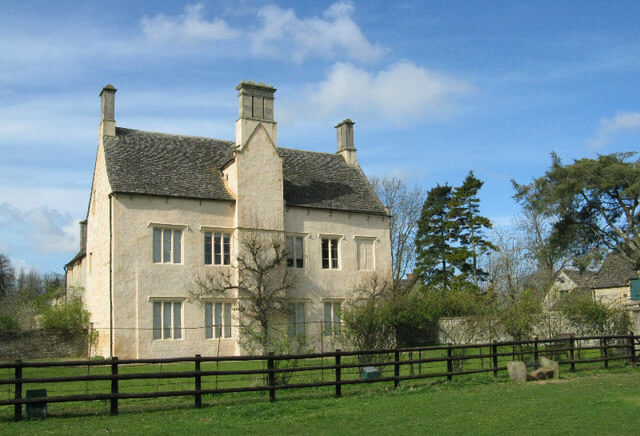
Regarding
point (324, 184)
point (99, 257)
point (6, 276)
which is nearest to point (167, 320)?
point (99, 257)

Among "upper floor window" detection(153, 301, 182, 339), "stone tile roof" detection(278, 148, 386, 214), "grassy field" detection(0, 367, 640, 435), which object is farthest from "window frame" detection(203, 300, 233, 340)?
"grassy field" detection(0, 367, 640, 435)

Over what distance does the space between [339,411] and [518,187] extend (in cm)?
3637

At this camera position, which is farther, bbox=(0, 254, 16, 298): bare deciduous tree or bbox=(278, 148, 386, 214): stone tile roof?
bbox=(0, 254, 16, 298): bare deciduous tree

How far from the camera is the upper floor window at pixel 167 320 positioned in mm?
28234

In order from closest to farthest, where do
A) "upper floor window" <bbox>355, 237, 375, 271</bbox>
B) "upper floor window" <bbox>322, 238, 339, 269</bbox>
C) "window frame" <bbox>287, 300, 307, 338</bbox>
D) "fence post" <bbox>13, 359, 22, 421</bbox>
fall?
"fence post" <bbox>13, 359, 22, 421</bbox> < "window frame" <bbox>287, 300, 307, 338</bbox> < "upper floor window" <bbox>322, 238, 339, 269</bbox> < "upper floor window" <bbox>355, 237, 375, 271</bbox>

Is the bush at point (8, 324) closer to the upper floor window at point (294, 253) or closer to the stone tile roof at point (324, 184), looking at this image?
the upper floor window at point (294, 253)

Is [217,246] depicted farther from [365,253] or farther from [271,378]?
[271,378]

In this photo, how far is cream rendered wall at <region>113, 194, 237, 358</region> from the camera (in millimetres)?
27562

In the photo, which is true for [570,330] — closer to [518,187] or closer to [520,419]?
[520,419]

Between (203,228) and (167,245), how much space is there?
187cm

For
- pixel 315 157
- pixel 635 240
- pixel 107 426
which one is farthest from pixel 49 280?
pixel 107 426

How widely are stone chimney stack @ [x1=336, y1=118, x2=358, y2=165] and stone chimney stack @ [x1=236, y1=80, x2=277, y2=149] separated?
743cm

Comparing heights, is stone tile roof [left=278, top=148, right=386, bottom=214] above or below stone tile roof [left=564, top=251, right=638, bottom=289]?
above

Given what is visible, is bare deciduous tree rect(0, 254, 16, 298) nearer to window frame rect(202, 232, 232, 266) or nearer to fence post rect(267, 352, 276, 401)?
window frame rect(202, 232, 232, 266)
